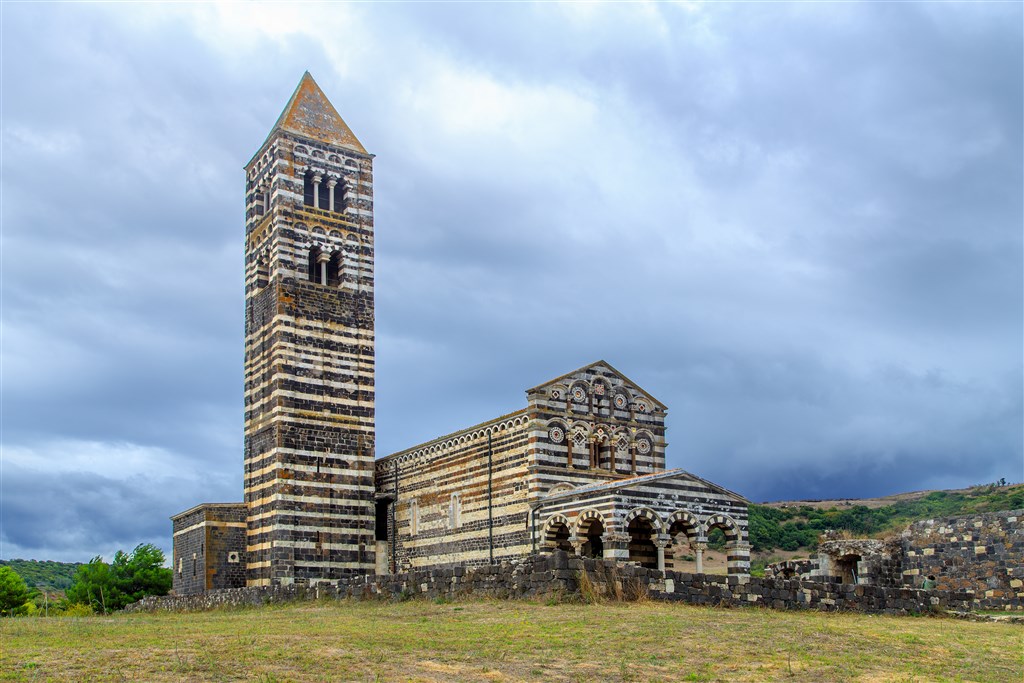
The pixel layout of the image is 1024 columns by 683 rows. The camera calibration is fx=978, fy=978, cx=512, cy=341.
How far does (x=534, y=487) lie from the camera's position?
106 feet

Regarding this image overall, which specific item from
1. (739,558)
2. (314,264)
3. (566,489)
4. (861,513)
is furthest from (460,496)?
(861,513)

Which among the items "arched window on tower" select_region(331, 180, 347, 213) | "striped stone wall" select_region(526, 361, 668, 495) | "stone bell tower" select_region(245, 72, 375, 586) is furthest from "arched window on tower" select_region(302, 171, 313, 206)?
"striped stone wall" select_region(526, 361, 668, 495)

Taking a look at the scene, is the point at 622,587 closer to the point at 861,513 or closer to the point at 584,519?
the point at 584,519

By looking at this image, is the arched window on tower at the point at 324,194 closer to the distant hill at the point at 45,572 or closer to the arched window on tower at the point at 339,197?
the arched window on tower at the point at 339,197

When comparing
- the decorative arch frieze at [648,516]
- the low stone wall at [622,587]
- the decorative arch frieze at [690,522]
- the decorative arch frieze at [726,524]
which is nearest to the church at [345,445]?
the decorative arch frieze at [726,524]

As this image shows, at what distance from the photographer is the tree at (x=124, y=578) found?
46.2 metres

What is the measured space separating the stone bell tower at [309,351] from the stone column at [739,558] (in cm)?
1642

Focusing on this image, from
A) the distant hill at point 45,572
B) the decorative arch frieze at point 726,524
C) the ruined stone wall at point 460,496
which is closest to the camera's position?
the decorative arch frieze at point 726,524

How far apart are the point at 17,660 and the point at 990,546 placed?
93.5 feet

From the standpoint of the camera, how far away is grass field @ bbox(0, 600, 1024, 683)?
42.0ft

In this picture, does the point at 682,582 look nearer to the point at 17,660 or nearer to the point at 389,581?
the point at 389,581

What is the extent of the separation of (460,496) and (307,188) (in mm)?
15390

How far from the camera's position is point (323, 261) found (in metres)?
41.3

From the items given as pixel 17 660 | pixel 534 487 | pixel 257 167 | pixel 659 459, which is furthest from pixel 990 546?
pixel 257 167
